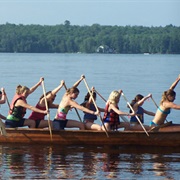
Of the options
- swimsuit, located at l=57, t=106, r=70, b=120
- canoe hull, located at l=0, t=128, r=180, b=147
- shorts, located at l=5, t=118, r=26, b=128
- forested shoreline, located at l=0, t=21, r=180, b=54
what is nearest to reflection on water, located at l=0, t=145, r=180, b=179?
canoe hull, located at l=0, t=128, r=180, b=147

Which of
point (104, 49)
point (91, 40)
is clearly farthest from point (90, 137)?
point (104, 49)

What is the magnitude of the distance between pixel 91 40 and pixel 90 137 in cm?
12870

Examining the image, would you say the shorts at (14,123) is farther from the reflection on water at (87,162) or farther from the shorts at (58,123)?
the shorts at (58,123)

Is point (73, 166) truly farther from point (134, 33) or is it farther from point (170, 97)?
point (134, 33)

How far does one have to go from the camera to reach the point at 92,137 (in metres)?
21.5

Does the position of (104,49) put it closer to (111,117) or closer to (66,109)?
(66,109)

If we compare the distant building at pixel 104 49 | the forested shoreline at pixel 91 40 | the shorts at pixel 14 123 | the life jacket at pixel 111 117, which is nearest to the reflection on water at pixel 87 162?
the shorts at pixel 14 123

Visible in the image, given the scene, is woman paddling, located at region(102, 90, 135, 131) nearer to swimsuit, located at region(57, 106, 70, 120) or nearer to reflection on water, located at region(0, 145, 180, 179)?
reflection on water, located at region(0, 145, 180, 179)

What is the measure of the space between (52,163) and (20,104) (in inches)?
96.8

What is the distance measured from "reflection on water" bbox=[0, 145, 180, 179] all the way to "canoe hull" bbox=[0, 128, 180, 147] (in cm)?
15

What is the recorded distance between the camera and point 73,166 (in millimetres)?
18875

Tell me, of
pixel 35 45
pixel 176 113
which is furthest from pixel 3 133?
pixel 35 45

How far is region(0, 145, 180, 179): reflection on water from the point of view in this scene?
17.9m

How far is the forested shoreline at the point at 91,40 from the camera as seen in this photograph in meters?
146
